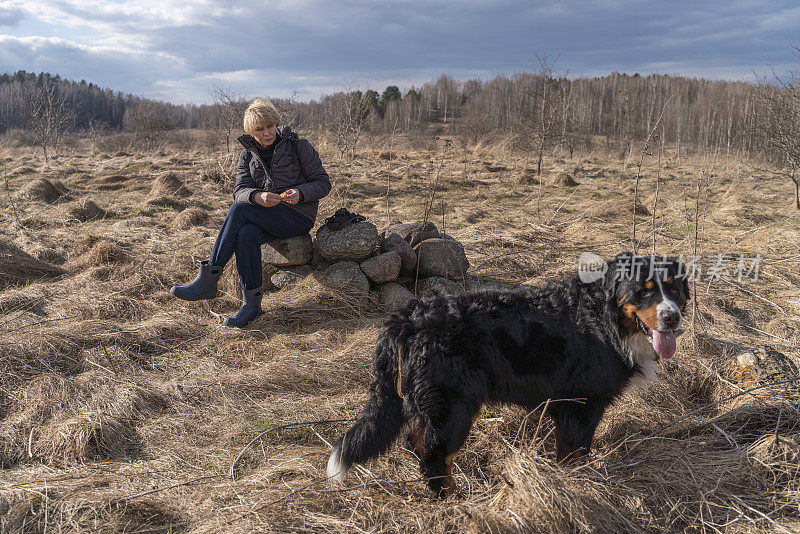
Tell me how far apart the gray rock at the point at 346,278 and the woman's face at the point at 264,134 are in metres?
1.48

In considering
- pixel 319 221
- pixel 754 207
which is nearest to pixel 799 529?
pixel 319 221

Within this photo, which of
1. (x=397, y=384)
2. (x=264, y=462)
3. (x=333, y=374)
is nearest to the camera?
(x=397, y=384)

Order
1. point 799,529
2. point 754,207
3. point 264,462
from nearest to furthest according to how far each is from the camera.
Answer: point 799,529
point 264,462
point 754,207

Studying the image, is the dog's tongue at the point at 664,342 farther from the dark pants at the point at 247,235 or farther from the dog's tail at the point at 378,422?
the dark pants at the point at 247,235

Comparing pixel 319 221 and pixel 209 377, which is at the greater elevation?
pixel 319 221

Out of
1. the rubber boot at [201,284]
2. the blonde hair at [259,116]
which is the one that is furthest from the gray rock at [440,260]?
the rubber boot at [201,284]

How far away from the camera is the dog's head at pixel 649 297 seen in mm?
2404

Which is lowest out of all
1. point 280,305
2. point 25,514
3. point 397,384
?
point 25,514

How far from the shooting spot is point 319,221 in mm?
7289

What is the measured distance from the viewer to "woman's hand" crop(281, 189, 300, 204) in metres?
4.56

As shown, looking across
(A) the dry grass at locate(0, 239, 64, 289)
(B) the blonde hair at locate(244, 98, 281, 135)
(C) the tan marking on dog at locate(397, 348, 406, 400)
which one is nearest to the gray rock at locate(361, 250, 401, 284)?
(B) the blonde hair at locate(244, 98, 281, 135)

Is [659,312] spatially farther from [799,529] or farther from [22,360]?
[22,360]

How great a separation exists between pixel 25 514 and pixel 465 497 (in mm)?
2190

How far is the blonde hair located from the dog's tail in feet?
9.70
